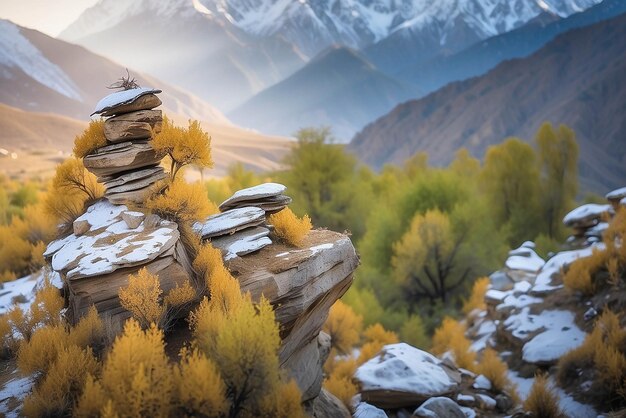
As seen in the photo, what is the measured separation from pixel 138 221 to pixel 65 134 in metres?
→ 54.0

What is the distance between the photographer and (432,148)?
101 meters

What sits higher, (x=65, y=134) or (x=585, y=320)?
(x=65, y=134)

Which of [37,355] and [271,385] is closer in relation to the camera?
[271,385]

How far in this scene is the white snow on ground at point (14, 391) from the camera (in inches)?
190

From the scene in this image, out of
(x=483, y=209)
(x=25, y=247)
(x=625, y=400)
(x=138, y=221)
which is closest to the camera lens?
(x=138, y=221)

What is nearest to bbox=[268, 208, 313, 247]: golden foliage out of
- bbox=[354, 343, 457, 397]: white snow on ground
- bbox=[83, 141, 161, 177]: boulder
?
bbox=[83, 141, 161, 177]: boulder

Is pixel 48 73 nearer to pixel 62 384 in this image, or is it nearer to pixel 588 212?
pixel 588 212

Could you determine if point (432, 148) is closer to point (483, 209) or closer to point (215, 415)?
point (483, 209)

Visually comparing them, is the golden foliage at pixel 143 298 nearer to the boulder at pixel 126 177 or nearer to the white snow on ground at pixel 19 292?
the boulder at pixel 126 177

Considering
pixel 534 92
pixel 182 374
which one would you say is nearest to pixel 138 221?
pixel 182 374

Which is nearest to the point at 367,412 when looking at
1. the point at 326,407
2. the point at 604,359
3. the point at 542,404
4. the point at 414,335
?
the point at 326,407

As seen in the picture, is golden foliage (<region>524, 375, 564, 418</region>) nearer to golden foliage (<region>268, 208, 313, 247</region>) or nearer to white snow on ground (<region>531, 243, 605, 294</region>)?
white snow on ground (<region>531, 243, 605, 294</region>)

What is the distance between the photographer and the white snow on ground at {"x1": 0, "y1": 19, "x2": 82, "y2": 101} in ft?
214

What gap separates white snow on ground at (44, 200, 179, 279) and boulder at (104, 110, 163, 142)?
1.22 m
